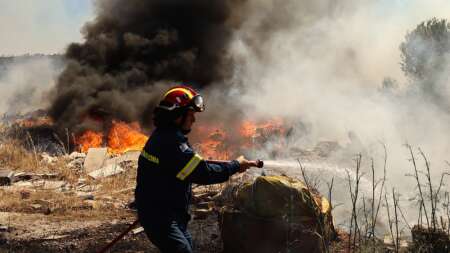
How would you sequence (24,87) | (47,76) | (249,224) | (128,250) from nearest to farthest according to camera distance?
(249,224) → (128,250) → (24,87) → (47,76)

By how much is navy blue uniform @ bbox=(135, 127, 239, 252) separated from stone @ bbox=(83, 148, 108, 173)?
753 cm

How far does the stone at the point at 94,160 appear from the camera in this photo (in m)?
10.6

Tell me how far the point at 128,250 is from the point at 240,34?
16.6 meters

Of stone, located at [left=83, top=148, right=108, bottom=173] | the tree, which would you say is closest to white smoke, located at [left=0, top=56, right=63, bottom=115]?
stone, located at [left=83, top=148, right=108, bottom=173]

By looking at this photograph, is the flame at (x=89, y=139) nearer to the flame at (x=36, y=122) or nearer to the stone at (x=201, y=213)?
the flame at (x=36, y=122)

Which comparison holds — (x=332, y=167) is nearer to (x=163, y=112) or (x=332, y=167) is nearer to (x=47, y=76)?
(x=163, y=112)

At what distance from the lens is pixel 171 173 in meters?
3.33

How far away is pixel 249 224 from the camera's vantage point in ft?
15.9

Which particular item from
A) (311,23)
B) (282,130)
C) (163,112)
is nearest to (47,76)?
(311,23)

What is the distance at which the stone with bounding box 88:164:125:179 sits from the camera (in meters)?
9.88

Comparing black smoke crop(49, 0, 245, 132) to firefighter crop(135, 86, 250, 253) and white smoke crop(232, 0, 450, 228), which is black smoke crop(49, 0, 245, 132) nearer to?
white smoke crop(232, 0, 450, 228)

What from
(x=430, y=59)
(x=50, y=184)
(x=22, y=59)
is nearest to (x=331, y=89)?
(x=430, y=59)

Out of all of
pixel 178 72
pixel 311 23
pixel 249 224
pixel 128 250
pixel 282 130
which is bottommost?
pixel 128 250

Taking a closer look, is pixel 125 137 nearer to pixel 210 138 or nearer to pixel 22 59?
pixel 210 138
